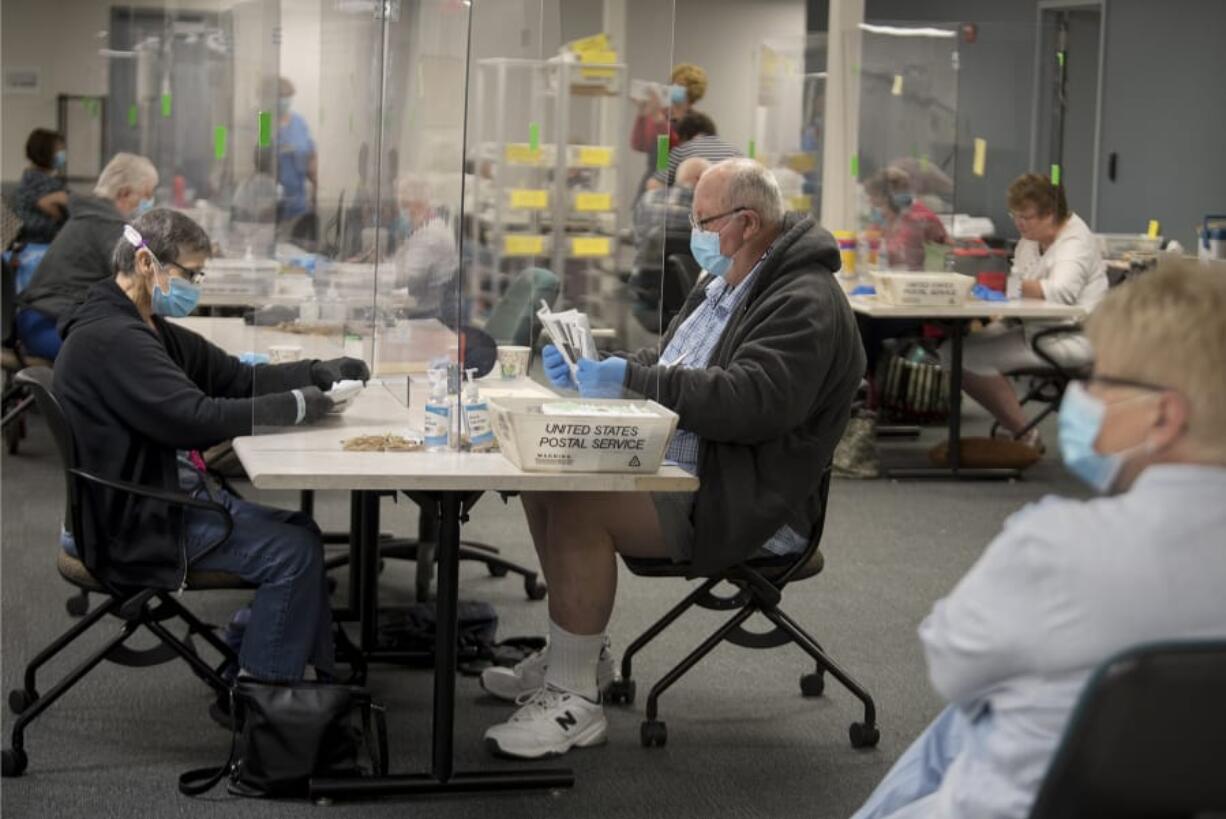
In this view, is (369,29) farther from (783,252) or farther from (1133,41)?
(1133,41)

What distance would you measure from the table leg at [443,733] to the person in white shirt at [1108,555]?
5.30 feet

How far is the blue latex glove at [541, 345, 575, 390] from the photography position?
359 centimetres

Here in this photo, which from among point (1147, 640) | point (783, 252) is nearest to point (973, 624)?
point (1147, 640)

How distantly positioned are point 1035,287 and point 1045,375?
0.38 m

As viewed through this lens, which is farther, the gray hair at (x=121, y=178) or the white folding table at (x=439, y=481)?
the gray hair at (x=121, y=178)

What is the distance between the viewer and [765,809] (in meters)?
3.41

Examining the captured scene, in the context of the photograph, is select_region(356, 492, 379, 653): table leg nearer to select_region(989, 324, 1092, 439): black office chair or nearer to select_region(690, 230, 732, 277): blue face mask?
select_region(690, 230, 732, 277): blue face mask

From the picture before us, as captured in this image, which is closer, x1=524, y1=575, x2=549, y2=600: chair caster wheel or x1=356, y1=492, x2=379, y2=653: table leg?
x1=356, y1=492, x2=379, y2=653: table leg

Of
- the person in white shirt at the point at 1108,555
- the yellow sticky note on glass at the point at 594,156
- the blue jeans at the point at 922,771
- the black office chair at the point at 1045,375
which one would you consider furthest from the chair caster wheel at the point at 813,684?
the black office chair at the point at 1045,375

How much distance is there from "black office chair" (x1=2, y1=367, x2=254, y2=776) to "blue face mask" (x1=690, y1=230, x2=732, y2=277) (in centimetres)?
118

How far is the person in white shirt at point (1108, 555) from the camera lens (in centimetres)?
169

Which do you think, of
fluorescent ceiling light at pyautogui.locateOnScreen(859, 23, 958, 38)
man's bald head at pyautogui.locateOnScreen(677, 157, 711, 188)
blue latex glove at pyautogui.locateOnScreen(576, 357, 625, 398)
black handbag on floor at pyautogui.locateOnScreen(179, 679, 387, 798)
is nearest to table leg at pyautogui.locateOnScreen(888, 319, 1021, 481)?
man's bald head at pyautogui.locateOnScreen(677, 157, 711, 188)

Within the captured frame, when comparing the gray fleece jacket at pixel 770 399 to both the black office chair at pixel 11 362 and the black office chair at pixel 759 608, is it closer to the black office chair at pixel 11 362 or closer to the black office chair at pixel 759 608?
the black office chair at pixel 759 608

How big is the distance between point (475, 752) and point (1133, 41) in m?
8.82
